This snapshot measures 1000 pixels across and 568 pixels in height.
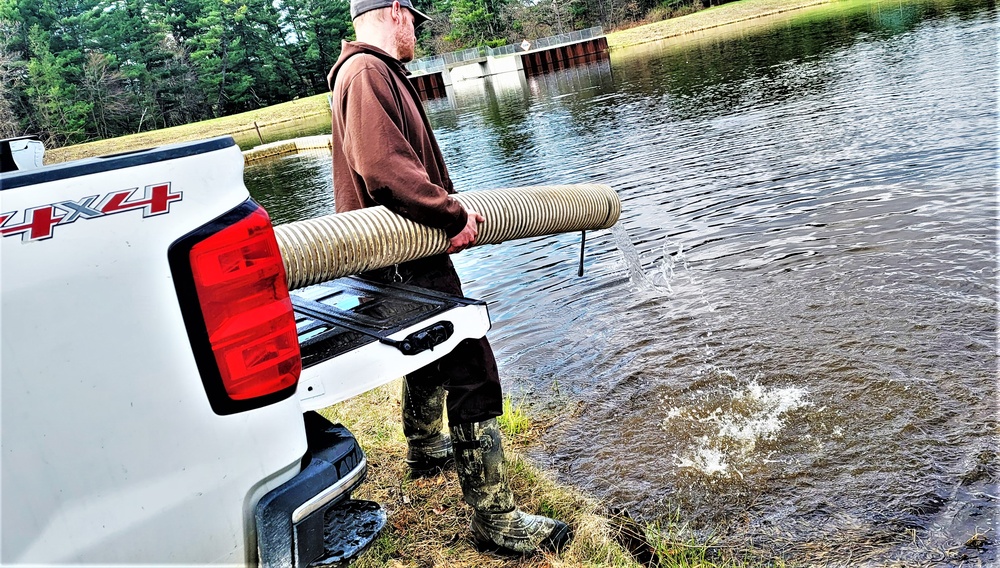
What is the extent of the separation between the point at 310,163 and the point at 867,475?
2691cm

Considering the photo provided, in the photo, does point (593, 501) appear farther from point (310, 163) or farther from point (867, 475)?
point (310, 163)

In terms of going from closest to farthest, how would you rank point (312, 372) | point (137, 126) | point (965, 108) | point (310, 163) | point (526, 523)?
1. point (312, 372)
2. point (526, 523)
3. point (965, 108)
4. point (310, 163)
5. point (137, 126)

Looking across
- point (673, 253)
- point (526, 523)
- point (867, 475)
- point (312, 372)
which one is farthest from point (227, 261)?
point (673, 253)

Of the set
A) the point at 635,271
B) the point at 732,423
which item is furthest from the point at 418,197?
the point at 635,271

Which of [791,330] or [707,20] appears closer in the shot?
[791,330]

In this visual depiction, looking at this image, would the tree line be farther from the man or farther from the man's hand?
the man's hand

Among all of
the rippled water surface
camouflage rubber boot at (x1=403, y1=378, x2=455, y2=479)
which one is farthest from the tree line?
camouflage rubber boot at (x1=403, y1=378, x2=455, y2=479)

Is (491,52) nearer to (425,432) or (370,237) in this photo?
(425,432)

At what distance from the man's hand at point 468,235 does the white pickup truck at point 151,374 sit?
1421mm

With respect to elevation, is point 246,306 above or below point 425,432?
above

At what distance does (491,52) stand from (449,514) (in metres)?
65.7

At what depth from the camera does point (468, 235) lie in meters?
3.49

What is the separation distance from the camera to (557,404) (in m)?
5.49

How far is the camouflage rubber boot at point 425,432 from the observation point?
4246 millimetres
